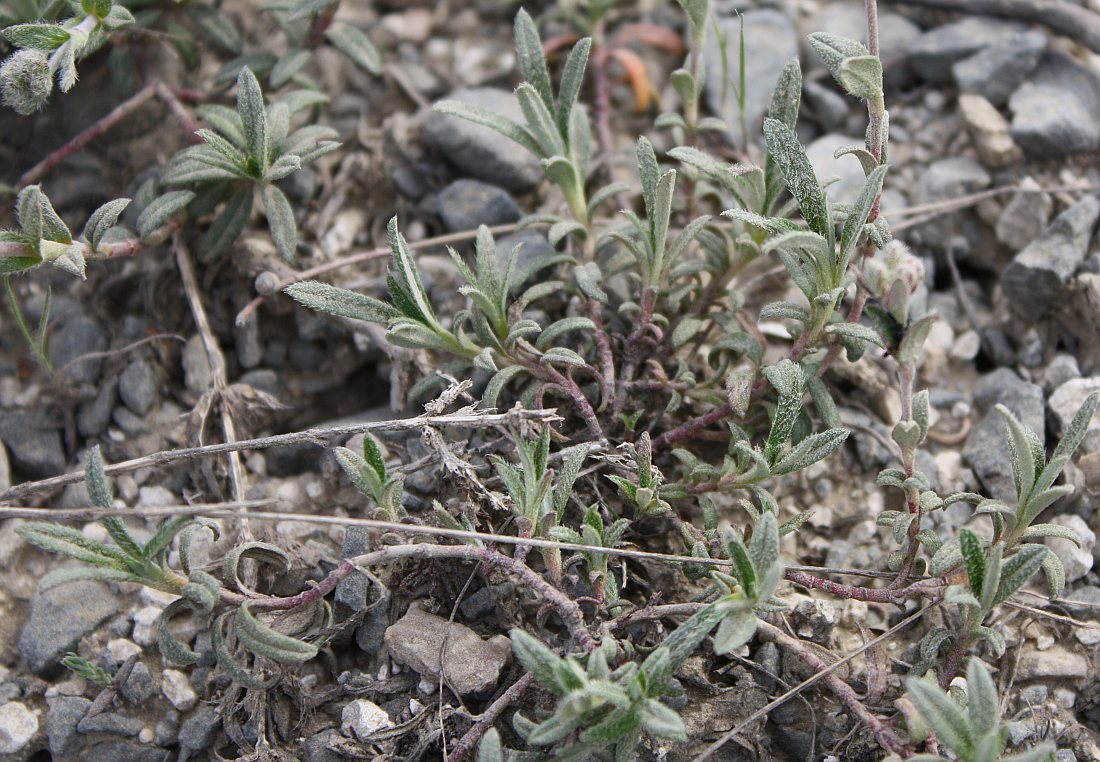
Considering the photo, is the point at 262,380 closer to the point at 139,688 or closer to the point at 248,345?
the point at 248,345

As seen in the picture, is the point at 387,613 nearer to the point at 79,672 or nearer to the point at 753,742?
the point at 79,672

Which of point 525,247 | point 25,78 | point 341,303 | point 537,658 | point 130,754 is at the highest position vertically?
point 25,78

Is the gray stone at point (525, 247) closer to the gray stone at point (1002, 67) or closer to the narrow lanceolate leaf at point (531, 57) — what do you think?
the narrow lanceolate leaf at point (531, 57)

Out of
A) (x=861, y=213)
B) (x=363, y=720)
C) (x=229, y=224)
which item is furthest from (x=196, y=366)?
(x=861, y=213)

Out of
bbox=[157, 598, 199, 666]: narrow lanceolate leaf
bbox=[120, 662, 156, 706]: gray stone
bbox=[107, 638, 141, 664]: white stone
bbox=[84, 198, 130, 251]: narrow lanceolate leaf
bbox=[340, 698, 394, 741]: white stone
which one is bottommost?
bbox=[340, 698, 394, 741]: white stone

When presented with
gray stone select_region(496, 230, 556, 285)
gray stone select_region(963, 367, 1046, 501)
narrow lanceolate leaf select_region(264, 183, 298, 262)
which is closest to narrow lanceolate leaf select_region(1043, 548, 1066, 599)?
gray stone select_region(963, 367, 1046, 501)

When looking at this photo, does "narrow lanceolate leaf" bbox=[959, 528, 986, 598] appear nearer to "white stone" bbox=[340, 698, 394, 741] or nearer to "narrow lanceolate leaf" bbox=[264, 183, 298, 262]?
"white stone" bbox=[340, 698, 394, 741]
